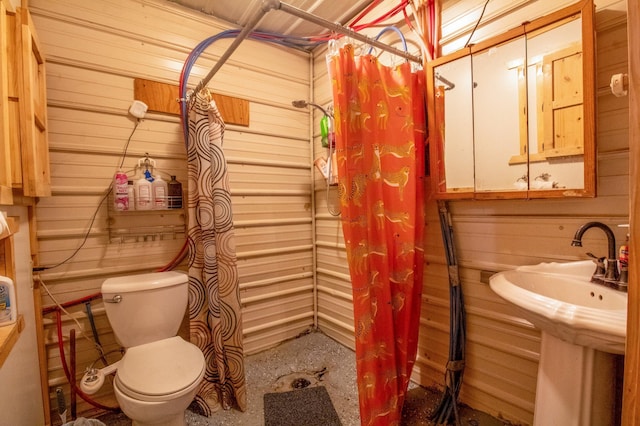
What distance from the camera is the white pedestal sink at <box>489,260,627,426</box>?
2.60ft

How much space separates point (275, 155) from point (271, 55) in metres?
0.86

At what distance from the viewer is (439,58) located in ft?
5.45

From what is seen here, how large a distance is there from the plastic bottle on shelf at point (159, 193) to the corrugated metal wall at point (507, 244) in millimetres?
1726

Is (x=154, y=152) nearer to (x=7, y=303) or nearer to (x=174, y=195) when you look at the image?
(x=174, y=195)

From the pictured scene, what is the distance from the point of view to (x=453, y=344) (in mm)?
1645

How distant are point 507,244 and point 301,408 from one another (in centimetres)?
152

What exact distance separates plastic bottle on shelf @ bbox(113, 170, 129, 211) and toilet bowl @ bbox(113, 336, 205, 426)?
838 millimetres

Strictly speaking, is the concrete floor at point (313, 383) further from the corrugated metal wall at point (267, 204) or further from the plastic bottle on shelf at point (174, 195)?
the plastic bottle on shelf at point (174, 195)

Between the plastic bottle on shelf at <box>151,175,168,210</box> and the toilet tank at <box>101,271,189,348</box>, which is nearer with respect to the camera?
the toilet tank at <box>101,271,189,348</box>

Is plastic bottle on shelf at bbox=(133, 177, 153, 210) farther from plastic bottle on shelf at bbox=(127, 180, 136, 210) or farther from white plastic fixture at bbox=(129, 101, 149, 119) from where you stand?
white plastic fixture at bbox=(129, 101, 149, 119)

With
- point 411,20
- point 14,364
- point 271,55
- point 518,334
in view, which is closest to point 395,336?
point 518,334

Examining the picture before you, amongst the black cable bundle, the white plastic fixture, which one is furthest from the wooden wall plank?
the black cable bundle

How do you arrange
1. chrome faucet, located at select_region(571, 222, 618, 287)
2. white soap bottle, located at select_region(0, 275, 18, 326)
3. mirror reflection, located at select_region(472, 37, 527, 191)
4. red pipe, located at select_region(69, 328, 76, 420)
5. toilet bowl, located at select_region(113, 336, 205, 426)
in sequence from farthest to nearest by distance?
1. red pipe, located at select_region(69, 328, 76, 420)
2. mirror reflection, located at select_region(472, 37, 527, 191)
3. toilet bowl, located at select_region(113, 336, 205, 426)
4. chrome faucet, located at select_region(571, 222, 618, 287)
5. white soap bottle, located at select_region(0, 275, 18, 326)

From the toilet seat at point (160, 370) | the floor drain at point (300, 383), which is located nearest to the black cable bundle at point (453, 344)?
the floor drain at point (300, 383)
